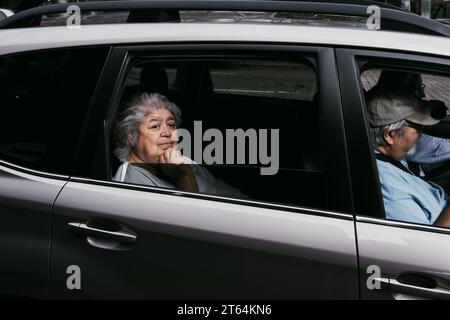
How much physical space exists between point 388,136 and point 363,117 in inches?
17.4

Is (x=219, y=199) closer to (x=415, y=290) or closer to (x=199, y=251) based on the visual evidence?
(x=199, y=251)

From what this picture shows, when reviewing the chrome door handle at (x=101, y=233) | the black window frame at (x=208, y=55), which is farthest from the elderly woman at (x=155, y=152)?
the chrome door handle at (x=101, y=233)

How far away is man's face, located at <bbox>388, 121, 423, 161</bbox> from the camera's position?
7.63ft

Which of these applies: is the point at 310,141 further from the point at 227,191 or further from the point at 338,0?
the point at 338,0

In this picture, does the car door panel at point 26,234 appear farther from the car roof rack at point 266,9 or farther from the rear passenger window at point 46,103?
the car roof rack at point 266,9

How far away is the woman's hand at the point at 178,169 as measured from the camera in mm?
2176

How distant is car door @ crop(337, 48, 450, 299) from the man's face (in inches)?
15.5

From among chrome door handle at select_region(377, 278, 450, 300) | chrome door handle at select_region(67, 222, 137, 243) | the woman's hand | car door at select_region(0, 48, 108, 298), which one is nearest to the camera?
chrome door handle at select_region(377, 278, 450, 300)

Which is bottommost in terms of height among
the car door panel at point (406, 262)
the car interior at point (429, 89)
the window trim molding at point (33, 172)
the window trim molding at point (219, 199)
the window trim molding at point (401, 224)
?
the car door panel at point (406, 262)

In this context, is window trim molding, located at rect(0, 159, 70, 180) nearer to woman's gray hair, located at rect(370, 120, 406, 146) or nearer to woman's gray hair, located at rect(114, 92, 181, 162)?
woman's gray hair, located at rect(114, 92, 181, 162)

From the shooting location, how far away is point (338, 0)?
271cm

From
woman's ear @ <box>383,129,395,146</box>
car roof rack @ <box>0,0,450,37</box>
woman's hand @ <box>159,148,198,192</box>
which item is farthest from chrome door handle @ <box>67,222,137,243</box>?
woman's ear @ <box>383,129,395,146</box>

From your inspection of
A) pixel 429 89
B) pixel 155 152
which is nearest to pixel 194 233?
pixel 155 152
